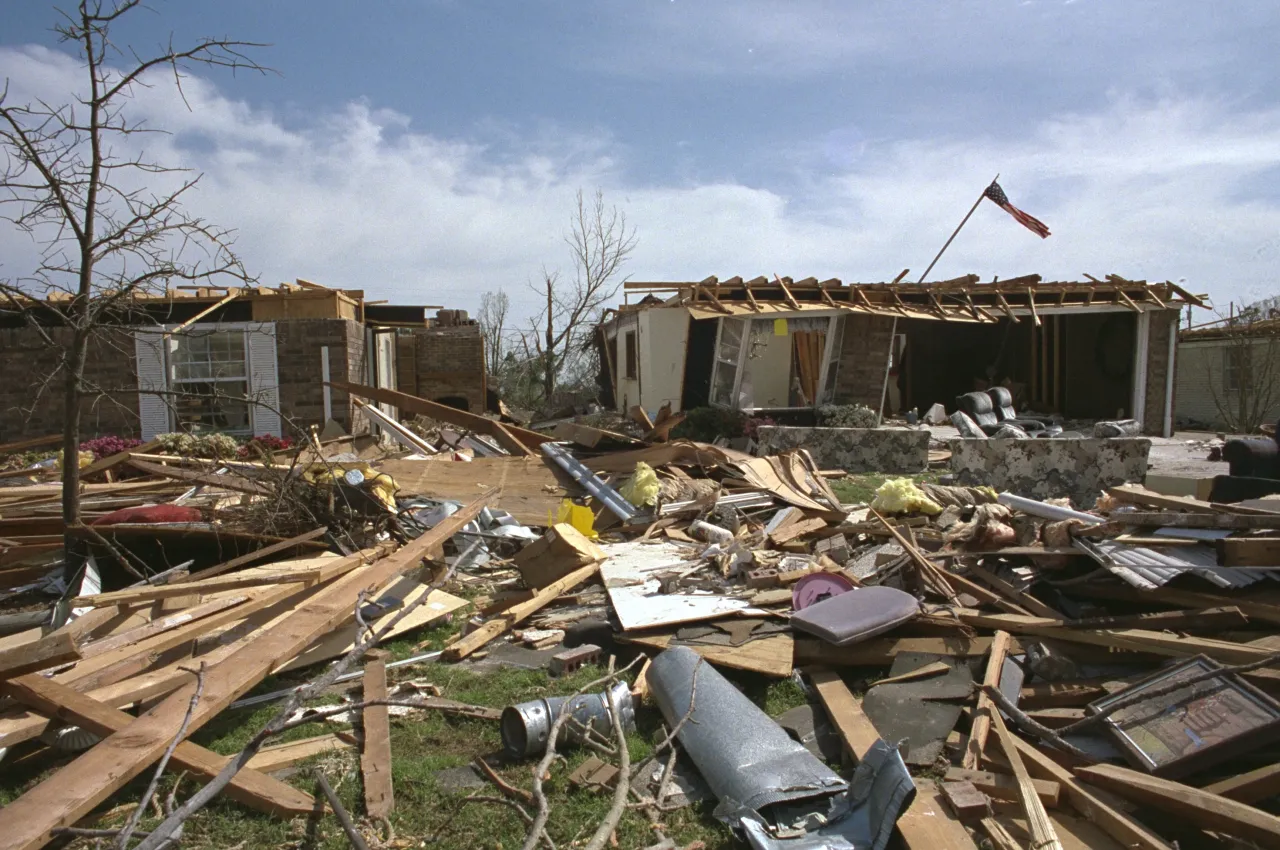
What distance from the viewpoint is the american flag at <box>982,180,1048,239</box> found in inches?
703

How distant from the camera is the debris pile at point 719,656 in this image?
9.99ft

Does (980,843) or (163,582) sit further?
(163,582)

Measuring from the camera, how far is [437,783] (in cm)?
352

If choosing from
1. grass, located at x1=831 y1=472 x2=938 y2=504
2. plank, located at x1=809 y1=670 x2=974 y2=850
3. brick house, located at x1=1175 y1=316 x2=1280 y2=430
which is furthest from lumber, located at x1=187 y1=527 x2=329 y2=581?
brick house, located at x1=1175 y1=316 x2=1280 y2=430

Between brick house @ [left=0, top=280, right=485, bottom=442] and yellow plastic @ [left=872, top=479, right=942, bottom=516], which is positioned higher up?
brick house @ [left=0, top=280, right=485, bottom=442]

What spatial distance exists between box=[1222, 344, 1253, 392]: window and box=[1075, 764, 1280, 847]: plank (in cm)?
2037

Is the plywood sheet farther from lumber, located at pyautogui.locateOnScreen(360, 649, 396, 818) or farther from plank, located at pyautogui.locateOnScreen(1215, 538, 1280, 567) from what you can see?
plank, located at pyautogui.locateOnScreen(1215, 538, 1280, 567)

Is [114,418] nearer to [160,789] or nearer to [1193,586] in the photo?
[160,789]

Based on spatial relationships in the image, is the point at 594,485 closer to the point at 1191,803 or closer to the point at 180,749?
the point at 180,749

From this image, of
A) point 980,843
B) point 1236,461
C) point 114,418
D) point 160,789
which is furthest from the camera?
point 114,418

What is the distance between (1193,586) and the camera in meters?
4.57

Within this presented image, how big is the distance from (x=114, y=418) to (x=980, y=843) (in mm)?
15922

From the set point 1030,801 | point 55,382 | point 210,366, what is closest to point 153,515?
point 1030,801

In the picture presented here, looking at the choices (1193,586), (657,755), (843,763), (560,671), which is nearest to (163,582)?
(560,671)
